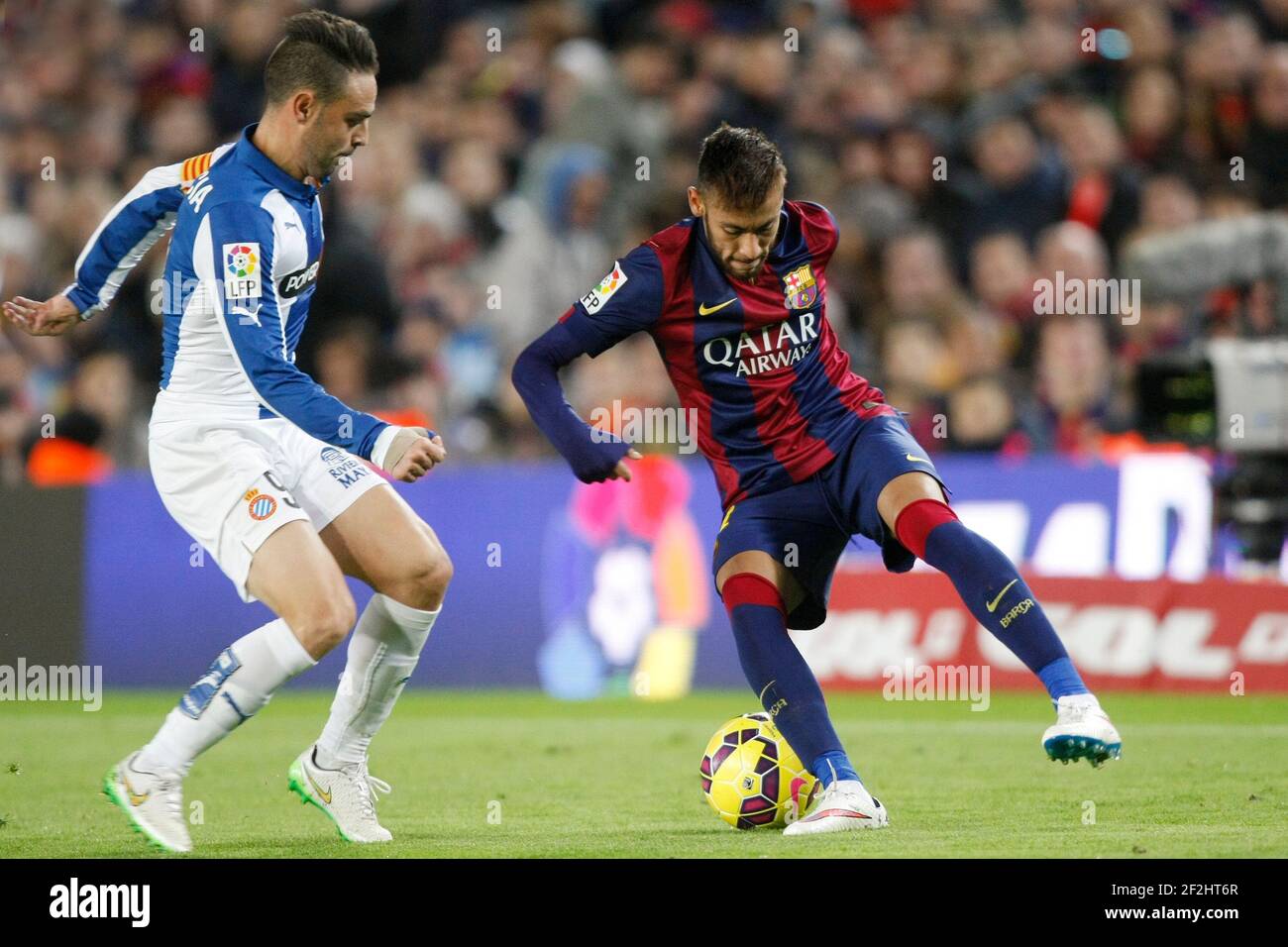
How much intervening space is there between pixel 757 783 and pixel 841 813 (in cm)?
45

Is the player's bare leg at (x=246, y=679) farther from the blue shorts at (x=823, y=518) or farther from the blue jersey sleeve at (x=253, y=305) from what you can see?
the blue shorts at (x=823, y=518)

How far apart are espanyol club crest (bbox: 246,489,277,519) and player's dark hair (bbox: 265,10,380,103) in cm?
119

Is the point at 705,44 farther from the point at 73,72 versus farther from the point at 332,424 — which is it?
the point at 332,424

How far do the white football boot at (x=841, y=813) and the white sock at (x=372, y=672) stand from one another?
4.22 ft

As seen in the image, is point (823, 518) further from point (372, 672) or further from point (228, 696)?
point (228, 696)

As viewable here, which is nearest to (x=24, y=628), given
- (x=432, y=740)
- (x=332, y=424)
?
(x=432, y=740)

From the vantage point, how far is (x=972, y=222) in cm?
1223

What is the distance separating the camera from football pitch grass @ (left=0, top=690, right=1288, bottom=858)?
5.21 meters

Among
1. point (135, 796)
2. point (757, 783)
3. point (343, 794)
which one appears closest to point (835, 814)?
point (757, 783)

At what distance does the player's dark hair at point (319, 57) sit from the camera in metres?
5.47

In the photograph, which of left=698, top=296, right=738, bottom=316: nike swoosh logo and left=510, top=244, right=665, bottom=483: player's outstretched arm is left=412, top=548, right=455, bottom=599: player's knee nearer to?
left=510, top=244, right=665, bottom=483: player's outstretched arm

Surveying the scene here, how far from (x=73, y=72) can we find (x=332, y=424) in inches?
407

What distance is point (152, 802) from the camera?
5250mm

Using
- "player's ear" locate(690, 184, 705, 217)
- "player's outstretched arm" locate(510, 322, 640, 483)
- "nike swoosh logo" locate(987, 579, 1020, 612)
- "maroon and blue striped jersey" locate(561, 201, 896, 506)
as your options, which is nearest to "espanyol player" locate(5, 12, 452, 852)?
"player's outstretched arm" locate(510, 322, 640, 483)
